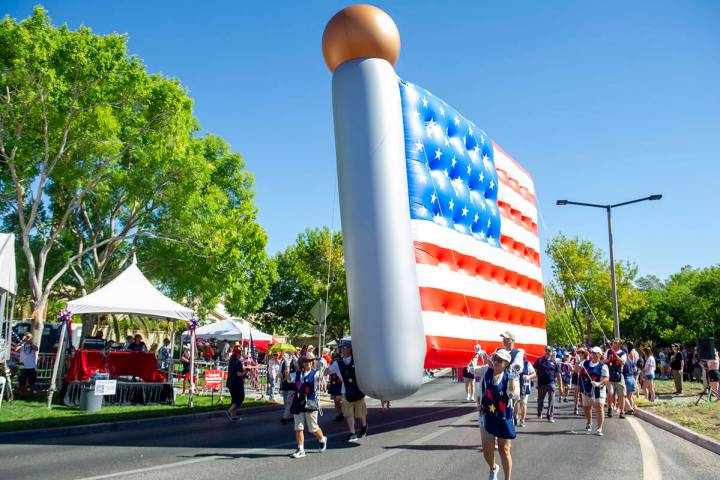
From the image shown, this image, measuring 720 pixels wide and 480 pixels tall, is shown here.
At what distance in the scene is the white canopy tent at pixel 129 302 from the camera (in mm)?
15945

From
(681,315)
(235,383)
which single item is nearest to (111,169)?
(235,383)

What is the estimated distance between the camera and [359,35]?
35.9 feet

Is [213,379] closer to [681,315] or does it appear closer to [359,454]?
[359,454]

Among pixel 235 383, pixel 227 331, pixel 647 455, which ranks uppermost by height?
pixel 227 331

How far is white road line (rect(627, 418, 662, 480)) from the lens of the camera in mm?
7691

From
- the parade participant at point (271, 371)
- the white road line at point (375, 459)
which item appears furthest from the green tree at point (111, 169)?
the white road line at point (375, 459)

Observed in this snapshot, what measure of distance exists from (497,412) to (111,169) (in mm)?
21434

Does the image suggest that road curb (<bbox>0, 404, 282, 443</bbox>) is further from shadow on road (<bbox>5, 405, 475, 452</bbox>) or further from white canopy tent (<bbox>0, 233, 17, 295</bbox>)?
white canopy tent (<bbox>0, 233, 17, 295</bbox>)

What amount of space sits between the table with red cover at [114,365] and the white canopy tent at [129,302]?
1.91 feet

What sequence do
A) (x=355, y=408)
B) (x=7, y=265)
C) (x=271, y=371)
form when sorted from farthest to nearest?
(x=271, y=371) → (x=7, y=265) → (x=355, y=408)

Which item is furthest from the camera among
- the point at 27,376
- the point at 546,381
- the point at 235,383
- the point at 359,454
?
the point at 27,376

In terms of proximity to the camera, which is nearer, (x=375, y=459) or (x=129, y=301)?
(x=375, y=459)

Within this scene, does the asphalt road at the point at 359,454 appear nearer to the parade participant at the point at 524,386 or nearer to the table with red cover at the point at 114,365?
the parade participant at the point at 524,386

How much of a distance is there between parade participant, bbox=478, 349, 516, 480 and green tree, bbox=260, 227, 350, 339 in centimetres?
3873
